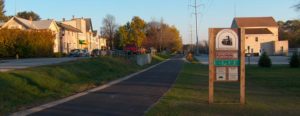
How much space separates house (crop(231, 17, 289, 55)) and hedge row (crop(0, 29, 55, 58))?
57.1 m

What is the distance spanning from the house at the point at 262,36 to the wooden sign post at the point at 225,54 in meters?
94.8

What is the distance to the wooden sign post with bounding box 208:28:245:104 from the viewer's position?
1412 centimetres

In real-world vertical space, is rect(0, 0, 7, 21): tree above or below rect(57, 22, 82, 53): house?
above

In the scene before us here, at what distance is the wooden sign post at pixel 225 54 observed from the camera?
14121mm

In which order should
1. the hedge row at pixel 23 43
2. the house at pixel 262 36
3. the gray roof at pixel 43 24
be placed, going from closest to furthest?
1. the hedge row at pixel 23 43
2. the gray roof at pixel 43 24
3. the house at pixel 262 36

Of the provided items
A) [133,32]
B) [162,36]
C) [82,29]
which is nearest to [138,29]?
[133,32]

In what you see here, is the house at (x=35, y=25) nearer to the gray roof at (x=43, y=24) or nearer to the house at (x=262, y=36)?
the gray roof at (x=43, y=24)

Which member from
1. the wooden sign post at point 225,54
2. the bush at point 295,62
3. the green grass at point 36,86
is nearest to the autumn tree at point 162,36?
the bush at point 295,62

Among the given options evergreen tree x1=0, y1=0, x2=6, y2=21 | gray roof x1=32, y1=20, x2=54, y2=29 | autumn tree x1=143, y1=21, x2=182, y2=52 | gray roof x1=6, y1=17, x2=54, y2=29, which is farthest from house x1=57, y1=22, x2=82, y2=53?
autumn tree x1=143, y1=21, x2=182, y2=52

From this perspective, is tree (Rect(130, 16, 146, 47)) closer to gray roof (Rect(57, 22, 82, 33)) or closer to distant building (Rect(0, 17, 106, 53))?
distant building (Rect(0, 17, 106, 53))

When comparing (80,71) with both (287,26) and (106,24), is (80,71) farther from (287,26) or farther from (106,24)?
(287,26)

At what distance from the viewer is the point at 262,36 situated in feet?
403

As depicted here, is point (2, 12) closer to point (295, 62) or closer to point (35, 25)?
point (35, 25)

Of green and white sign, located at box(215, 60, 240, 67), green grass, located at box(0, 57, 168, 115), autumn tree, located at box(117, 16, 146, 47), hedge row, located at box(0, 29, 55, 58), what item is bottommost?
green grass, located at box(0, 57, 168, 115)
